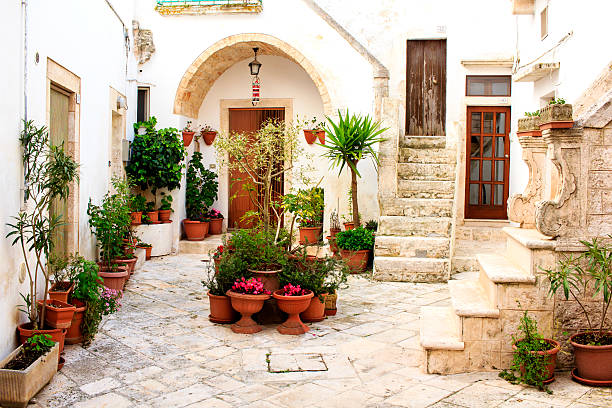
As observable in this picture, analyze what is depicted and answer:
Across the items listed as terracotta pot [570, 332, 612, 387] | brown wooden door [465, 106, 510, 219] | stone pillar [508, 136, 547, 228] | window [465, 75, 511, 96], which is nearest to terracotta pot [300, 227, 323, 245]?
brown wooden door [465, 106, 510, 219]

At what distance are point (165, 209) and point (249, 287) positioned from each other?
4960 millimetres

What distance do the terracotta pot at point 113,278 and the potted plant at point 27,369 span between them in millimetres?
2451

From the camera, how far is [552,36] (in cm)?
873

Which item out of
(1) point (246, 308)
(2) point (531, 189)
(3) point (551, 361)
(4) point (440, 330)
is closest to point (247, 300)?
(1) point (246, 308)

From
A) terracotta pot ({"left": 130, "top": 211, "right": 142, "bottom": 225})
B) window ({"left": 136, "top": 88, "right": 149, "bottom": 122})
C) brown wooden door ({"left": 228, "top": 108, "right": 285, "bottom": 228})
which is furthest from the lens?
brown wooden door ({"left": 228, "top": 108, "right": 285, "bottom": 228})

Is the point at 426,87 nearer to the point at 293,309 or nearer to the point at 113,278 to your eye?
the point at 113,278

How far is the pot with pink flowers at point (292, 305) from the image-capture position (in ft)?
18.5

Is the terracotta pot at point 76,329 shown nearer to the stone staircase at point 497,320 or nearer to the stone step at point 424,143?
the stone staircase at point 497,320

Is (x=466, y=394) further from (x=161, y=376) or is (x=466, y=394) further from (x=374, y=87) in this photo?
(x=374, y=87)

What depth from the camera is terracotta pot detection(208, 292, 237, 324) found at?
5918 millimetres

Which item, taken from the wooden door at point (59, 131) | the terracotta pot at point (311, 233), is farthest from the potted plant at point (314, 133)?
the wooden door at point (59, 131)

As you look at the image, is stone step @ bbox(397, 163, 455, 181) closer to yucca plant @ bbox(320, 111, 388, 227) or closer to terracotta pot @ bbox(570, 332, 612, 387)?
yucca plant @ bbox(320, 111, 388, 227)

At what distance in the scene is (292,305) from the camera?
5.64 meters

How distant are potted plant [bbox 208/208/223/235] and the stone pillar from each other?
22.3 feet
